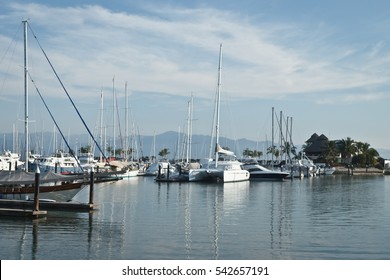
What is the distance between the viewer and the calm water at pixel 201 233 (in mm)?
20634

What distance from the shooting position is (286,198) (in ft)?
157

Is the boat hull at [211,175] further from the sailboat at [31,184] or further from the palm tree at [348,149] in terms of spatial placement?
the palm tree at [348,149]

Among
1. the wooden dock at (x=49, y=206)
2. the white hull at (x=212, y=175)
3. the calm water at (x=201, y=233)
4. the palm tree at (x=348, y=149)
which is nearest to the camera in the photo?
the calm water at (x=201, y=233)

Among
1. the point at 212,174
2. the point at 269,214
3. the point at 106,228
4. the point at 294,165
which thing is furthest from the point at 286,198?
the point at 294,165

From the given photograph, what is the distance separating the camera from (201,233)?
25.3 metres

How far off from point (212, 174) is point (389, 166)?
94475 millimetres

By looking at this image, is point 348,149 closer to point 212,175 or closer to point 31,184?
point 212,175

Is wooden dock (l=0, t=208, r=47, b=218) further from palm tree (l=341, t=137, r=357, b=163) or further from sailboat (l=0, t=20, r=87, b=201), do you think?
palm tree (l=341, t=137, r=357, b=163)

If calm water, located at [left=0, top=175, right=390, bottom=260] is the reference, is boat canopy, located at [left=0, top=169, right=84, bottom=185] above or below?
above

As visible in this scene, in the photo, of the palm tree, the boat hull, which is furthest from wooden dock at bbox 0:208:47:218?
the palm tree

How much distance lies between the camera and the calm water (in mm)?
20634

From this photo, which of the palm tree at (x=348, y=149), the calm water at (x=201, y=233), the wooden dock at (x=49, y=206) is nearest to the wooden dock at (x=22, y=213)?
the calm water at (x=201, y=233)

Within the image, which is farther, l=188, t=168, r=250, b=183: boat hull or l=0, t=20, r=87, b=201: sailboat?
l=188, t=168, r=250, b=183: boat hull

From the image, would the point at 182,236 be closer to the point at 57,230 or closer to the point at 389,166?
the point at 57,230
